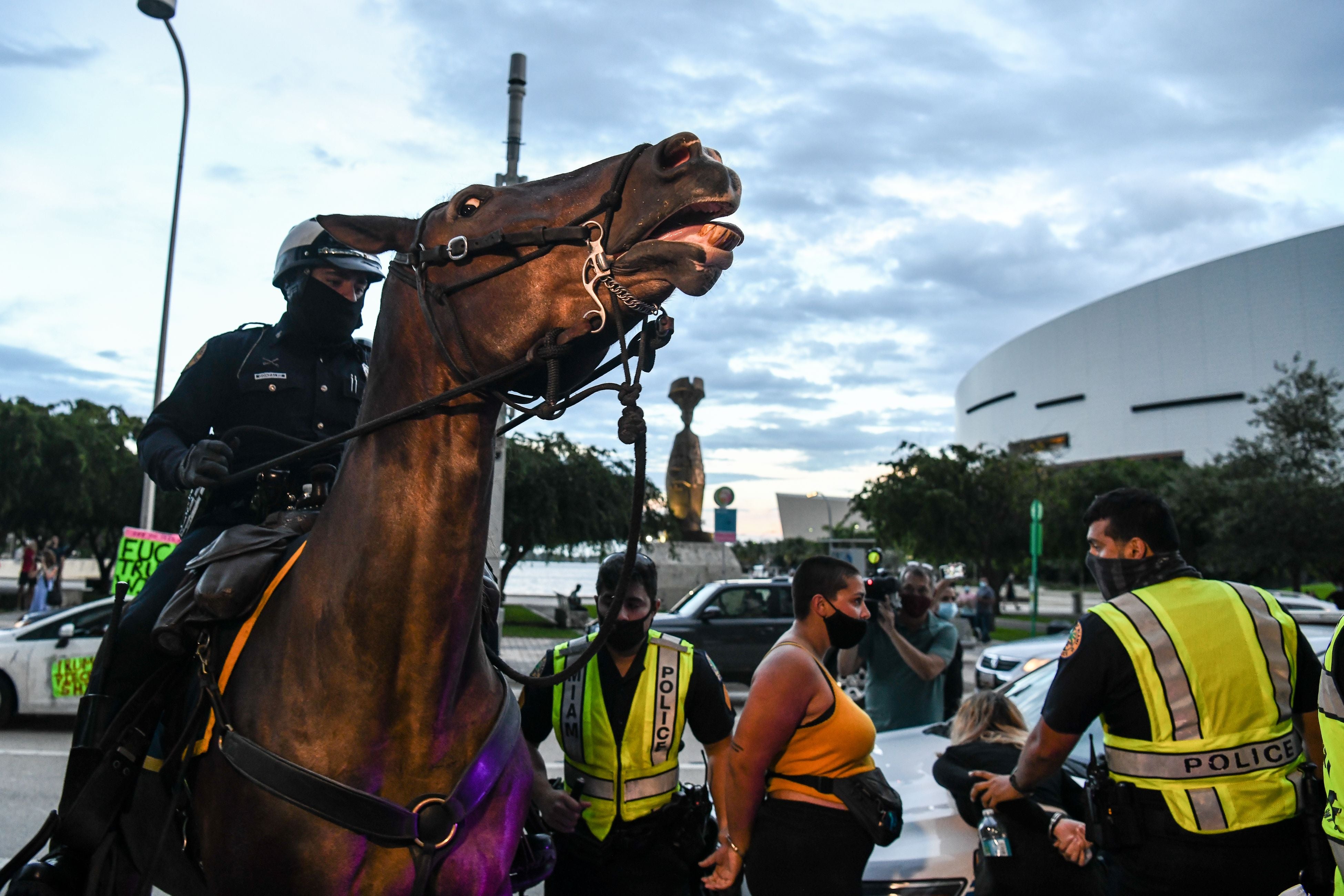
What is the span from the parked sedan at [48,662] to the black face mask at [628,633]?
8.32 m

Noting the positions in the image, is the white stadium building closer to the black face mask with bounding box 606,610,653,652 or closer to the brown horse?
the black face mask with bounding box 606,610,653,652

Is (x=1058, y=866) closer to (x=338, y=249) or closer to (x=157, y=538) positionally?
(x=338, y=249)

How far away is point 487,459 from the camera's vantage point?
2.27 metres

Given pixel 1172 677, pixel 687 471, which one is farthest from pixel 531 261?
pixel 687 471

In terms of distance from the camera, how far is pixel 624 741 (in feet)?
12.1

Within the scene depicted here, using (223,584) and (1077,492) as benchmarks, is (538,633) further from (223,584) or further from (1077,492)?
(1077,492)

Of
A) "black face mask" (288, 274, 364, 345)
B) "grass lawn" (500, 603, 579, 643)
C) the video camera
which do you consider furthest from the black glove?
"grass lawn" (500, 603, 579, 643)

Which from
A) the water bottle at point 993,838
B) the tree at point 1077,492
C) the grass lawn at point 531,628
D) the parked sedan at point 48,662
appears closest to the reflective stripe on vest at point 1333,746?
the water bottle at point 993,838

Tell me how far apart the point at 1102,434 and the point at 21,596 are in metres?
93.9

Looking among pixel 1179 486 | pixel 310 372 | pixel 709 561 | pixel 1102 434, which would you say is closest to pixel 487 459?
pixel 310 372

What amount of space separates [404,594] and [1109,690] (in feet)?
7.84

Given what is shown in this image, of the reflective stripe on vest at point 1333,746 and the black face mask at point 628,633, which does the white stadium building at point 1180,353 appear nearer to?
the black face mask at point 628,633

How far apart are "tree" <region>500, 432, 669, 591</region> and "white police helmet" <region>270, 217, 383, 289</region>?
21.6 metres

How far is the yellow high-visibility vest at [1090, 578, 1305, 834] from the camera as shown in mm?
3152
